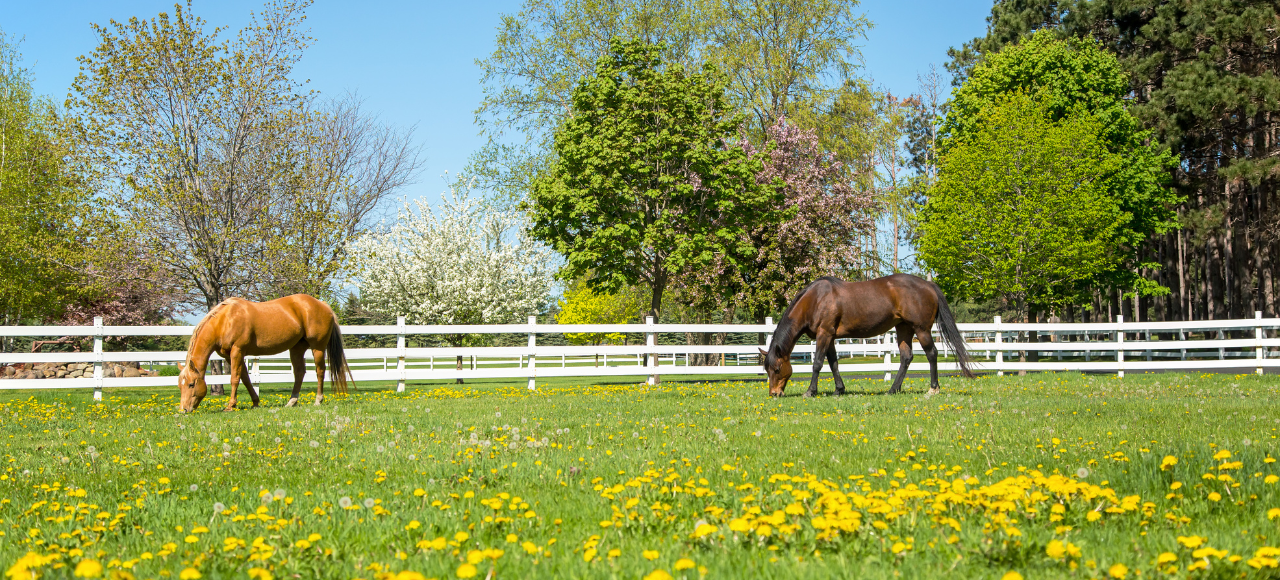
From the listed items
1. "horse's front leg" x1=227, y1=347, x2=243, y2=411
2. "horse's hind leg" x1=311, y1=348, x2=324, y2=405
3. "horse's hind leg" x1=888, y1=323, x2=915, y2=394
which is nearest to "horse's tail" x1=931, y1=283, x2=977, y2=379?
"horse's hind leg" x1=888, y1=323, x2=915, y2=394

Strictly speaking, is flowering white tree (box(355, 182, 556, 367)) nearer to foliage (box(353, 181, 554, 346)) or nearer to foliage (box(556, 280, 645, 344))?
foliage (box(353, 181, 554, 346))

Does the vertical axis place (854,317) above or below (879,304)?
below

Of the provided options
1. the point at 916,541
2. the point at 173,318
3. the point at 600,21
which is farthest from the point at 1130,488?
the point at 173,318

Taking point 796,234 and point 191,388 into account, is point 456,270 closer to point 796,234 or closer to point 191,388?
point 796,234

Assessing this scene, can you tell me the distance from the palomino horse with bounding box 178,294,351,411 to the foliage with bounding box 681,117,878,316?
14.0 metres

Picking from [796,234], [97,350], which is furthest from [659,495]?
[796,234]

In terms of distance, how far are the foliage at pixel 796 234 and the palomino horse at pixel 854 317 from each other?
11848 millimetres

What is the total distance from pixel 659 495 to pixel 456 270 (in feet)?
101

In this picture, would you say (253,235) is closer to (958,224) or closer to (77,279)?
(77,279)

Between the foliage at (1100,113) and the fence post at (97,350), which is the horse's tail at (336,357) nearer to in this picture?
the fence post at (97,350)

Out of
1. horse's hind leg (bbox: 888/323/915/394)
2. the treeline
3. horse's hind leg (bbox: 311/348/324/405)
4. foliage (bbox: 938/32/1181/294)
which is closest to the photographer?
horse's hind leg (bbox: 888/323/915/394)

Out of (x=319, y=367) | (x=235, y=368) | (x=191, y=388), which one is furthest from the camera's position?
(x=319, y=367)

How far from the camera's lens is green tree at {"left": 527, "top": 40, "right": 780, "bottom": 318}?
2117 cm

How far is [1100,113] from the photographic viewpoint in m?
29.5
